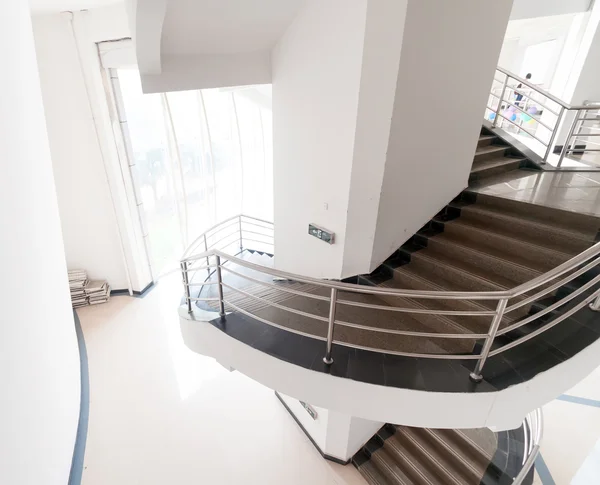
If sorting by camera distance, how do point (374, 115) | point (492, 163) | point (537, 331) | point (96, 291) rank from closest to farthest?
point (537, 331), point (374, 115), point (492, 163), point (96, 291)

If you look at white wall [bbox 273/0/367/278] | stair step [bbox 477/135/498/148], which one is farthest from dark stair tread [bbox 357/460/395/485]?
stair step [bbox 477/135/498/148]

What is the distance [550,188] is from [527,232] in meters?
0.95

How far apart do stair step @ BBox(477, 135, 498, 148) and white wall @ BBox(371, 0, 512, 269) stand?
3.69ft

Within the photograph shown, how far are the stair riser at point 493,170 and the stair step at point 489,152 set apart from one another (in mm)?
245

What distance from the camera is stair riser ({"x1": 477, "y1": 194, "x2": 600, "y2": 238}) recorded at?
8.68 feet

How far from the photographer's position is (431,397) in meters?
1.91

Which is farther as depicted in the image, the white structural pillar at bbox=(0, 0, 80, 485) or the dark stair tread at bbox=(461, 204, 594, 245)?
the dark stair tread at bbox=(461, 204, 594, 245)

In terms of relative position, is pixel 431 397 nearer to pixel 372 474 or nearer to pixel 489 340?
pixel 489 340

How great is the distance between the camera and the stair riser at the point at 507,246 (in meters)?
2.56

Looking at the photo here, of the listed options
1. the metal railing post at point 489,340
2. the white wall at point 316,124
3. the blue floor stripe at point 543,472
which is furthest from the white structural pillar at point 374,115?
the blue floor stripe at point 543,472

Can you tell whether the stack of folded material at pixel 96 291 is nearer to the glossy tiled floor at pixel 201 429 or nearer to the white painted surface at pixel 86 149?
the white painted surface at pixel 86 149

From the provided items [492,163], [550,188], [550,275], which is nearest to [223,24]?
[550,275]

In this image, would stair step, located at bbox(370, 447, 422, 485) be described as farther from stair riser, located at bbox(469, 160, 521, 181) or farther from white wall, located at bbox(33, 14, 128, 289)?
white wall, located at bbox(33, 14, 128, 289)

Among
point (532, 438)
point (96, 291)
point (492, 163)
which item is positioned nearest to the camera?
point (532, 438)
